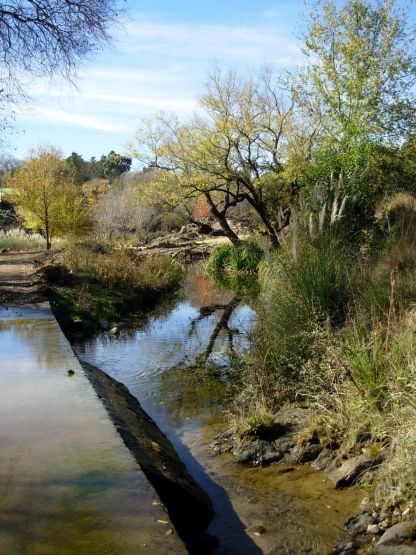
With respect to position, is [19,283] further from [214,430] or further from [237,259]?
[237,259]

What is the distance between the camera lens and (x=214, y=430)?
7.26m

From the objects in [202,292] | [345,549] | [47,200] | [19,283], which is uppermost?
[47,200]

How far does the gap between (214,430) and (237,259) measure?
18964 mm

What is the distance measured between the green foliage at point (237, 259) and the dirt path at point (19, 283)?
933 cm

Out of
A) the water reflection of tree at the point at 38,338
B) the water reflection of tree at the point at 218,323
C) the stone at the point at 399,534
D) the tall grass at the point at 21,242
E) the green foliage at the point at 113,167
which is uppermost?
the green foliage at the point at 113,167

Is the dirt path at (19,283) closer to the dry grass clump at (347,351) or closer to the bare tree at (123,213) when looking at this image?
the dry grass clump at (347,351)

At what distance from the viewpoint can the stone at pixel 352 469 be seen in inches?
211

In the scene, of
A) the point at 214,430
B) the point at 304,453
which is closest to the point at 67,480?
the point at 304,453

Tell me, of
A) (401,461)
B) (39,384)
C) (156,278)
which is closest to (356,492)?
(401,461)

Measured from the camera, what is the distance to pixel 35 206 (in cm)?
2745

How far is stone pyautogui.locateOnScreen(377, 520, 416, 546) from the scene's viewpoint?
4.16m

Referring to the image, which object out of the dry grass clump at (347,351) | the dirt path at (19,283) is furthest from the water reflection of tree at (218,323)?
the dirt path at (19,283)

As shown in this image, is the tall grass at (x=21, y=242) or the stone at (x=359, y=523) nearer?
the stone at (x=359, y=523)

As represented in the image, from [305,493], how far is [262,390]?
1.99 meters
